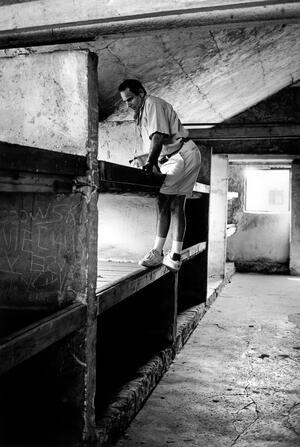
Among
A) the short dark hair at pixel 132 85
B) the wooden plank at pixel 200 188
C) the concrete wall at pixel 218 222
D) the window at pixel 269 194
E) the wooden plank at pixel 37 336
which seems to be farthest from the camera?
the window at pixel 269 194

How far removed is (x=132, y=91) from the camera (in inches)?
154

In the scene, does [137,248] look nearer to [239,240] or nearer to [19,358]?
[19,358]

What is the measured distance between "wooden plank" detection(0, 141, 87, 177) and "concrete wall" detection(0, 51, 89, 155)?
0.17 m

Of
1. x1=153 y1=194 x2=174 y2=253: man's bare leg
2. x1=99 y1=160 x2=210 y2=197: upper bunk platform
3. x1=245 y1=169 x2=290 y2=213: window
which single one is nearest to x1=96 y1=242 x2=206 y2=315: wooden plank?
x1=153 y1=194 x2=174 y2=253: man's bare leg

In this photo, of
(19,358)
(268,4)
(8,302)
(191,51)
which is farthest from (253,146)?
(19,358)

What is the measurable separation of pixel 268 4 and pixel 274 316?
534 cm

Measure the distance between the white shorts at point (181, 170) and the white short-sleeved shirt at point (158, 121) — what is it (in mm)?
168

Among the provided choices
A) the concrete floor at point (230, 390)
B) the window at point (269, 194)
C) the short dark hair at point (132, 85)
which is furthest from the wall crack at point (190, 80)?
the window at point (269, 194)

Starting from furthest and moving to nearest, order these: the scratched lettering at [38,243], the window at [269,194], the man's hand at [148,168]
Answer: the window at [269,194] → the man's hand at [148,168] → the scratched lettering at [38,243]

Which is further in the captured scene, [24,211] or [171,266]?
[171,266]

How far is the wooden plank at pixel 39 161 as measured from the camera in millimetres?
1905

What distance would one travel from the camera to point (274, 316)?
275 inches

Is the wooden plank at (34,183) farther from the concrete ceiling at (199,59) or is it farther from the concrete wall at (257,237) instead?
the concrete wall at (257,237)

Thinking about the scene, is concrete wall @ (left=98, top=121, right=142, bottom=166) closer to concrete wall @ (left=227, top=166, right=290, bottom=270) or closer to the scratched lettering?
the scratched lettering
